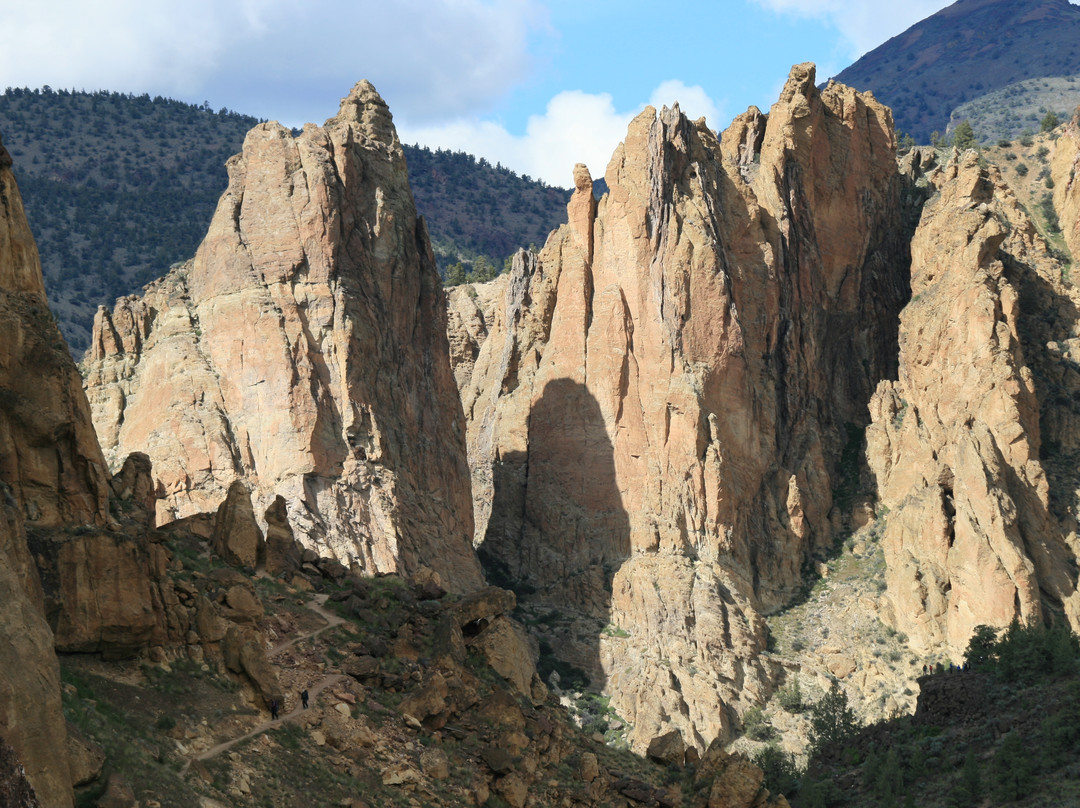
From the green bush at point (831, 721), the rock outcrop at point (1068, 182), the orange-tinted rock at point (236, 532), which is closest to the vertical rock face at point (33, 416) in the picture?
the orange-tinted rock at point (236, 532)

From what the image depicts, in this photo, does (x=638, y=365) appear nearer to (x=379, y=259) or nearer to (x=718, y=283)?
(x=718, y=283)

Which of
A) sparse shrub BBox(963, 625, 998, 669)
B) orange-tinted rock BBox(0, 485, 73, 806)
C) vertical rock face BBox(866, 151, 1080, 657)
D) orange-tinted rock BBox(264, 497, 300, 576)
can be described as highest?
vertical rock face BBox(866, 151, 1080, 657)

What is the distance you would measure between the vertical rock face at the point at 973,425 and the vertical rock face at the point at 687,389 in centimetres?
581

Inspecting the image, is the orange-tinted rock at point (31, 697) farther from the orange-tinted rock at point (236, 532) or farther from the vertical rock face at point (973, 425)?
the vertical rock face at point (973, 425)

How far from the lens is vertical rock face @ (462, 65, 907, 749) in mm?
90250

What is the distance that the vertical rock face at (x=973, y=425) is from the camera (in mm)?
85375

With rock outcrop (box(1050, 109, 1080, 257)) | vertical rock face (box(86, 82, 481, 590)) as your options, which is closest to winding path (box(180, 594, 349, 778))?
vertical rock face (box(86, 82, 481, 590))

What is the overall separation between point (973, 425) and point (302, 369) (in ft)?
124

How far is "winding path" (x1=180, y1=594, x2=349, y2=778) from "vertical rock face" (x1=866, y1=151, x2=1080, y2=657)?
44086 millimetres

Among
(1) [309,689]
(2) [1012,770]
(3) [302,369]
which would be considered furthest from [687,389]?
(1) [309,689]

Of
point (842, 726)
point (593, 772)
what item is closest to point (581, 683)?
Answer: point (842, 726)

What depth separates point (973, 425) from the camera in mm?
91438

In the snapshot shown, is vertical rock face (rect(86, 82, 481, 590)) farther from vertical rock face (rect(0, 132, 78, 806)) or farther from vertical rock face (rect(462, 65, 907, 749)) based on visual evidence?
vertical rock face (rect(0, 132, 78, 806))

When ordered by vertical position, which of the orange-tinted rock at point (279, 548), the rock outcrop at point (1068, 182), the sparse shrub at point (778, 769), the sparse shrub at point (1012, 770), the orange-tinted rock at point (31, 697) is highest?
the rock outcrop at point (1068, 182)
